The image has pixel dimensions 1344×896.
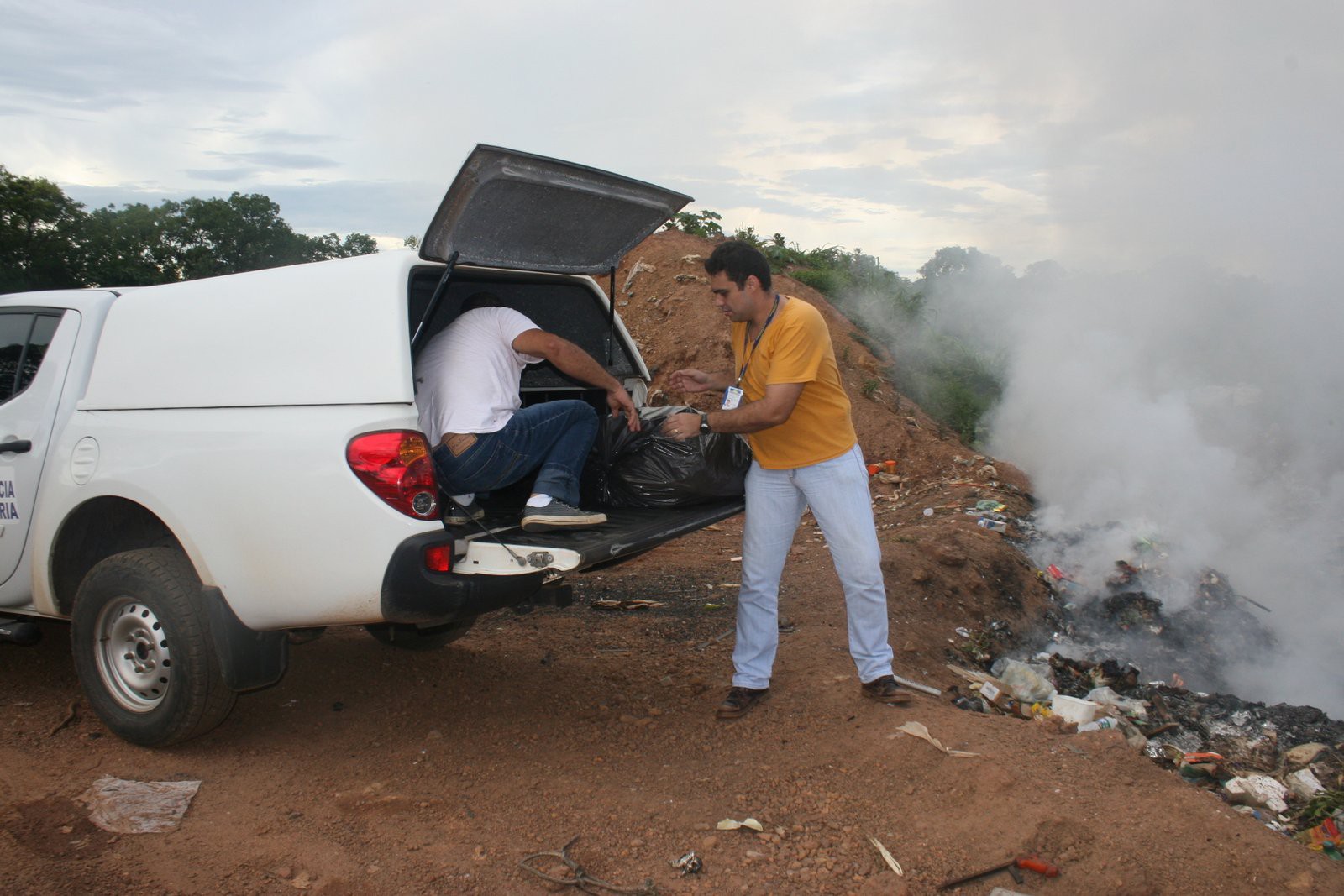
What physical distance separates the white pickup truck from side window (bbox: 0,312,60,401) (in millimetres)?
12

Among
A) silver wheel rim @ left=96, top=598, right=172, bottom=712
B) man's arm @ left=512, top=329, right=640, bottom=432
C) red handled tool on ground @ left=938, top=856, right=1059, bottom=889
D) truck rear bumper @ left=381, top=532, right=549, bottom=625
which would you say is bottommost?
red handled tool on ground @ left=938, top=856, right=1059, bottom=889

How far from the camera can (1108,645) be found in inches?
259

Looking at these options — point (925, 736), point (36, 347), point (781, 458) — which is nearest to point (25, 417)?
point (36, 347)

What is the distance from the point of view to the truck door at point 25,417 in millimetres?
3990

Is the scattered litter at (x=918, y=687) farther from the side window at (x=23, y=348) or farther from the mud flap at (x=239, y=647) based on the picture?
the side window at (x=23, y=348)

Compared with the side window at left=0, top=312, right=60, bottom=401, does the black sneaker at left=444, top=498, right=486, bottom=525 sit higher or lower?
lower

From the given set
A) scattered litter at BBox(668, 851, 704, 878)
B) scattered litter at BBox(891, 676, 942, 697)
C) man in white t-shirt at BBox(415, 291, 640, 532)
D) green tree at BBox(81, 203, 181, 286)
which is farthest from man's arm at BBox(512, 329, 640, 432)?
green tree at BBox(81, 203, 181, 286)

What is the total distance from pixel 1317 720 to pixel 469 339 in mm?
4905

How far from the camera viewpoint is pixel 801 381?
151 inches

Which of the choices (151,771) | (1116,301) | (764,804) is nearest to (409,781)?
(151,771)

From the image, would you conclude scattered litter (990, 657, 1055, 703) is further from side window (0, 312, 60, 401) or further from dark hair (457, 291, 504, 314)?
side window (0, 312, 60, 401)

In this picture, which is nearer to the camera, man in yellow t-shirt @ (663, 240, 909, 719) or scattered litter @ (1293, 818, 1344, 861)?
scattered litter @ (1293, 818, 1344, 861)

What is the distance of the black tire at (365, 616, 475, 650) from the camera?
4.38 m

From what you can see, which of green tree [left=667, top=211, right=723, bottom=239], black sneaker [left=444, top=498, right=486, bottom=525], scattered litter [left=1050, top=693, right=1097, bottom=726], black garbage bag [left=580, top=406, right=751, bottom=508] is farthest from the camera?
green tree [left=667, top=211, right=723, bottom=239]
